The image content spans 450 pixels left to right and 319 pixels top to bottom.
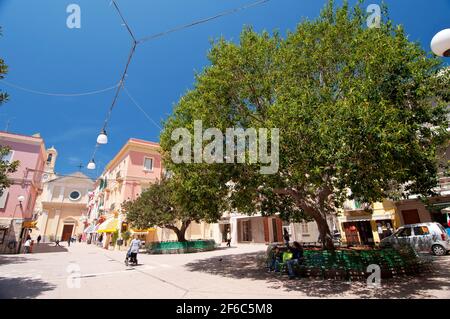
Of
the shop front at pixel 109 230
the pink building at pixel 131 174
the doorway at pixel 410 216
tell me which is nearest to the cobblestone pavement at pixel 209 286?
the doorway at pixel 410 216

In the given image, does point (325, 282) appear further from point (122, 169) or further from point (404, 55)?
point (122, 169)

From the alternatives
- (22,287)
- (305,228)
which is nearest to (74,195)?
(305,228)

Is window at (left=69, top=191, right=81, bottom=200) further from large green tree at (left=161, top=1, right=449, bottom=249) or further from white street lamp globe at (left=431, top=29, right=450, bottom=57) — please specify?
white street lamp globe at (left=431, top=29, right=450, bottom=57)

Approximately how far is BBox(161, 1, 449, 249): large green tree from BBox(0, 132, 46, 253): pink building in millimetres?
19600

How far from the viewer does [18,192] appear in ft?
77.9

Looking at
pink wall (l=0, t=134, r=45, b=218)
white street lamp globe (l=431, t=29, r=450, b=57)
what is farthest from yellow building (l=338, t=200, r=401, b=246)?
pink wall (l=0, t=134, r=45, b=218)

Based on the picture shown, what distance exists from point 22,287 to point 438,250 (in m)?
21.1

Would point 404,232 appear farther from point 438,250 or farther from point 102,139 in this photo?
point 102,139

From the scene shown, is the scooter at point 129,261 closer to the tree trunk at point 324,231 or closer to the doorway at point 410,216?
the tree trunk at point 324,231

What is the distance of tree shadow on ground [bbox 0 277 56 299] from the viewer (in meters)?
7.62

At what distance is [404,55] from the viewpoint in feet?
27.1

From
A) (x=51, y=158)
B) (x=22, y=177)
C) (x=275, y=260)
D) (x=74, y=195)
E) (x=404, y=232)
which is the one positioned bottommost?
(x=275, y=260)

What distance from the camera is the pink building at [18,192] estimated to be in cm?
2234

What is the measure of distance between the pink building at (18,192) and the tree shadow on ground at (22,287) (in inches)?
619
